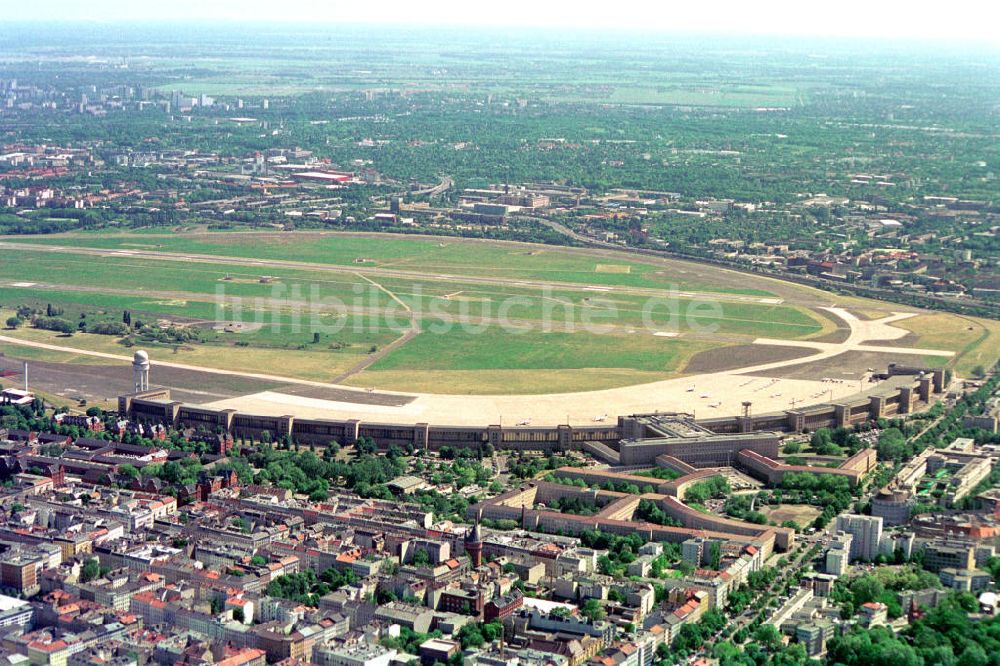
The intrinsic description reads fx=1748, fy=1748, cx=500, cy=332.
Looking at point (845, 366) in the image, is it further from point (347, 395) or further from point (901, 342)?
point (347, 395)

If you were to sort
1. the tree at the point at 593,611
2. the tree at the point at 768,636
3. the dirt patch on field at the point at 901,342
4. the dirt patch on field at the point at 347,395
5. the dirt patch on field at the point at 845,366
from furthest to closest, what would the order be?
the dirt patch on field at the point at 901,342 → the dirt patch on field at the point at 845,366 → the dirt patch on field at the point at 347,395 → the tree at the point at 593,611 → the tree at the point at 768,636

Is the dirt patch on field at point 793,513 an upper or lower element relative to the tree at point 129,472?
upper


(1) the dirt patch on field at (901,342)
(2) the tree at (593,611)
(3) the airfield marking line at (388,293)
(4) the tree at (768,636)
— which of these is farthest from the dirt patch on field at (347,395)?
(4) the tree at (768,636)

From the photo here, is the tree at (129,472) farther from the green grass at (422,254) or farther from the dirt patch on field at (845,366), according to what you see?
the green grass at (422,254)

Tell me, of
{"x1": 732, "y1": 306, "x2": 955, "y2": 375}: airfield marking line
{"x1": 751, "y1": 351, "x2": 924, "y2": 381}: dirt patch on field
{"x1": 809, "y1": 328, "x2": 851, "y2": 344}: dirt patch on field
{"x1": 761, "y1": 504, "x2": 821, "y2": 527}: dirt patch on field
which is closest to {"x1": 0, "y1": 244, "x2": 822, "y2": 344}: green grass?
{"x1": 809, "y1": 328, "x2": 851, "y2": 344}: dirt patch on field

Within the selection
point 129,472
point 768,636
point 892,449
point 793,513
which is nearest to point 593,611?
point 768,636

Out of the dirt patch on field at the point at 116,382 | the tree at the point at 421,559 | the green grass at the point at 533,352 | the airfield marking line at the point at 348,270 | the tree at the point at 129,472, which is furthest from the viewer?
the airfield marking line at the point at 348,270
